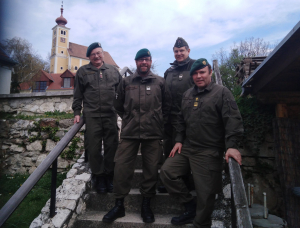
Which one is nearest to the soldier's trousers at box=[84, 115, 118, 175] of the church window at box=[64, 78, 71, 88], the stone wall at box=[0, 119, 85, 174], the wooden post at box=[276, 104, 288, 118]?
the stone wall at box=[0, 119, 85, 174]

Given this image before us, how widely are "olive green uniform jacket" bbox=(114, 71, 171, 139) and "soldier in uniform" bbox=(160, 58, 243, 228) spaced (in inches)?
12.8

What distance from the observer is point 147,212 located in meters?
2.25

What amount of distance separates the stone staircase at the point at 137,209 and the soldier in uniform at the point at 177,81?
0.67 metres

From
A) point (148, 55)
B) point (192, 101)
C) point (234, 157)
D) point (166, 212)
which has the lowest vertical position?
point (166, 212)

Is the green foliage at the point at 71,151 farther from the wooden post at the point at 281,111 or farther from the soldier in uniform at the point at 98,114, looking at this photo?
the wooden post at the point at 281,111

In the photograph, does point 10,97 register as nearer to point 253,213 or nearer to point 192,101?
point 192,101

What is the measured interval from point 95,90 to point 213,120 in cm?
153

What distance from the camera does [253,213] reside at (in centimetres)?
352

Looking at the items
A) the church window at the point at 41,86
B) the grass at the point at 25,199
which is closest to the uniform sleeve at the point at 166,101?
the grass at the point at 25,199

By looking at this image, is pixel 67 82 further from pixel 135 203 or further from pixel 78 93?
pixel 135 203

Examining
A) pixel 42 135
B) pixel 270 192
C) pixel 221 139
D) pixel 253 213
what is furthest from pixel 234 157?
pixel 42 135

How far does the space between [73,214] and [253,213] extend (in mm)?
2913

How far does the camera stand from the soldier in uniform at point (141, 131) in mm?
2303

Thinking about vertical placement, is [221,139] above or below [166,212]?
above
